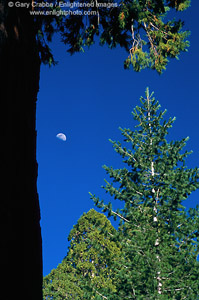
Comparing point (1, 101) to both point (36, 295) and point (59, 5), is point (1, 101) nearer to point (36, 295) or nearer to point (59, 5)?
point (36, 295)

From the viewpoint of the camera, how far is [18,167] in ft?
7.31

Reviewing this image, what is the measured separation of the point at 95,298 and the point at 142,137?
28.3ft

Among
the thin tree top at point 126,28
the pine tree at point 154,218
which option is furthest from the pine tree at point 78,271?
the thin tree top at point 126,28

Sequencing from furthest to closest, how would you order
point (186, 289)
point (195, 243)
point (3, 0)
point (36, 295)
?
point (195, 243) < point (186, 289) < point (36, 295) < point (3, 0)

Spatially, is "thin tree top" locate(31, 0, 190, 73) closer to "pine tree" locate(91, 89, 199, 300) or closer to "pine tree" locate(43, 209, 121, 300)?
"pine tree" locate(91, 89, 199, 300)

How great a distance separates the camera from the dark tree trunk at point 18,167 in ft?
6.02

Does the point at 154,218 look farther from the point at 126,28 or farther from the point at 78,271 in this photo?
the point at 78,271

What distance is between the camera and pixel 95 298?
9484 millimetres

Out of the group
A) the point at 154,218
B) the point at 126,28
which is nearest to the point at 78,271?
the point at 154,218

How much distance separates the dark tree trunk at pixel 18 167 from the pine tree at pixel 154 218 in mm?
7499

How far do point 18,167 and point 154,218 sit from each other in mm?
10272

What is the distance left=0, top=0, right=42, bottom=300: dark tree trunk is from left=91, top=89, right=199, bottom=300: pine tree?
24.6 ft

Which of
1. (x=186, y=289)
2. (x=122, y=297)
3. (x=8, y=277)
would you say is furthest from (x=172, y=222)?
(x=8, y=277)

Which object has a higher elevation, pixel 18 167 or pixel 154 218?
pixel 154 218
